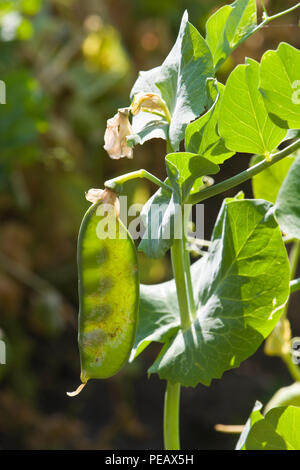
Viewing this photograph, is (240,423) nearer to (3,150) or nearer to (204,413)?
(204,413)

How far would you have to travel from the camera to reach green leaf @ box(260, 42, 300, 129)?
270mm

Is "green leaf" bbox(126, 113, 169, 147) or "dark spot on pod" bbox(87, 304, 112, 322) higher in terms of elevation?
"green leaf" bbox(126, 113, 169, 147)

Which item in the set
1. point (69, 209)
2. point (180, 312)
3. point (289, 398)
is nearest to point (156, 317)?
point (180, 312)

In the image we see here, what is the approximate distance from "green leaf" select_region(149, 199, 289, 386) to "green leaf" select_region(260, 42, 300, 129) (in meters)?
0.04

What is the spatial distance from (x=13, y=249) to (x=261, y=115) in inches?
40.7

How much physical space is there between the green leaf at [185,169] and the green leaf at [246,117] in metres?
0.02

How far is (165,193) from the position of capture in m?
0.29

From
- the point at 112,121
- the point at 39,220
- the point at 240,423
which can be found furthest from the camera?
the point at 39,220

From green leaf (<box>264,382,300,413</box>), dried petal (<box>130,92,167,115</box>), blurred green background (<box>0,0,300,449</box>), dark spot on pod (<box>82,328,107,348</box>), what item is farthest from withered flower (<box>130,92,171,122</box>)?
blurred green background (<box>0,0,300,449</box>)

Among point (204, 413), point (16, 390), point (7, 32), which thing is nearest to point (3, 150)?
point (7, 32)

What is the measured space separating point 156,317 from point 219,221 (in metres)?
0.08

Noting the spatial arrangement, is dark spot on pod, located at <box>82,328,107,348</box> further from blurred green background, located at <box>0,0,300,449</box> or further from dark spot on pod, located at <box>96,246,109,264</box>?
blurred green background, located at <box>0,0,300,449</box>

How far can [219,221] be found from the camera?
0.32 metres

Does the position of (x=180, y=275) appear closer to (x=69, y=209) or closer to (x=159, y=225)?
(x=159, y=225)
